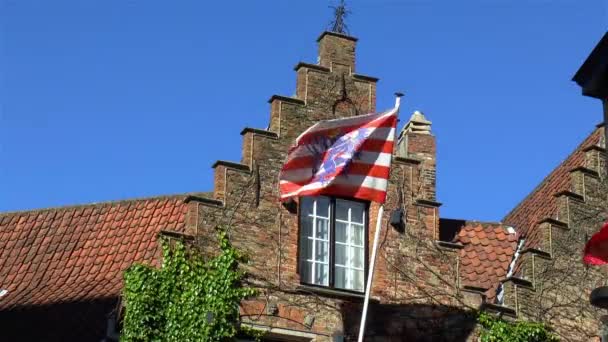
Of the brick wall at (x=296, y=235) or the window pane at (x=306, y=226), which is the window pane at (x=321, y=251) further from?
the brick wall at (x=296, y=235)

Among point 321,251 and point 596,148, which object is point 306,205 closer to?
point 321,251

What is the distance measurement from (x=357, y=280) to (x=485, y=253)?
369 cm

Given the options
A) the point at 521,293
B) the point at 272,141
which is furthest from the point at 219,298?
the point at 521,293

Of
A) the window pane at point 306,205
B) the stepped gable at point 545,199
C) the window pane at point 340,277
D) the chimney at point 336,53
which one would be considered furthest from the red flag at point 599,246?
the chimney at point 336,53

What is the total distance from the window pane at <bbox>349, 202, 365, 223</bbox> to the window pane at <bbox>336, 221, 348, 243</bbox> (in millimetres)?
233

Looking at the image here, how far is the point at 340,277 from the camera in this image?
2644 centimetres

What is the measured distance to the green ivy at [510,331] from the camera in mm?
26484

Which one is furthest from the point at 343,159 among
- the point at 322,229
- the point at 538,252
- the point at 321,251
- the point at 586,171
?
the point at 586,171

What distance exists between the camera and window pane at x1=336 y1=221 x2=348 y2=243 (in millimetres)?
26719

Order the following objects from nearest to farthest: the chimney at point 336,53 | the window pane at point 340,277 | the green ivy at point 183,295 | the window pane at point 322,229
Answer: the green ivy at point 183,295 < the window pane at point 340,277 < the window pane at point 322,229 < the chimney at point 336,53

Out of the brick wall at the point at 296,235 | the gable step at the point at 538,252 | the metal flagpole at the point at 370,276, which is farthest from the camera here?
the gable step at the point at 538,252

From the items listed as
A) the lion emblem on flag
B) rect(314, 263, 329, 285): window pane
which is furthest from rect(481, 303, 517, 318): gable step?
the lion emblem on flag

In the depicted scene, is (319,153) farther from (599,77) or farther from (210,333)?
(599,77)

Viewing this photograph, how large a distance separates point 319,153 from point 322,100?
1.37 metres
